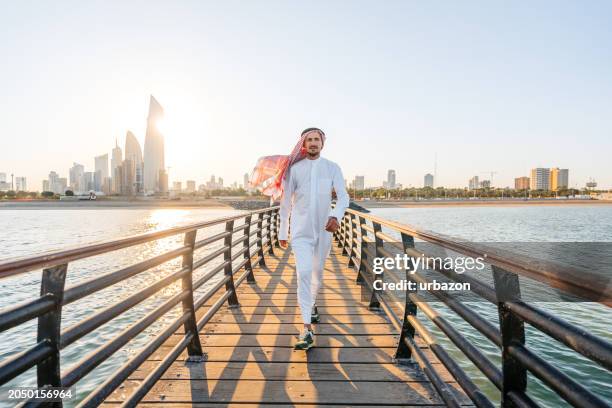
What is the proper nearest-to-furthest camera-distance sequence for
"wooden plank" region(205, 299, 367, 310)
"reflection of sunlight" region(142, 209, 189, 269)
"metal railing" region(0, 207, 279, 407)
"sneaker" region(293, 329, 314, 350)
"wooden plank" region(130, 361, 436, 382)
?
"metal railing" region(0, 207, 279, 407), "wooden plank" region(130, 361, 436, 382), "sneaker" region(293, 329, 314, 350), "wooden plank" region(205, 299, 367, 310), "reflection of sunlight" region(142, 209, 189, 269)

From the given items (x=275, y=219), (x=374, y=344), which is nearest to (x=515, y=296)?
(x=374, y=344)

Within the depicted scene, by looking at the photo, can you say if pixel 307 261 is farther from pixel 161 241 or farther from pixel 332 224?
pixel 161 241

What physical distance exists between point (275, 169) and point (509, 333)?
263 cm

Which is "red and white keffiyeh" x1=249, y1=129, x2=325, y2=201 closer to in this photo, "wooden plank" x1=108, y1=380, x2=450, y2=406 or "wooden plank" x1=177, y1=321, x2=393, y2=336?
"wooden plank" x1=177, y1=321, x2=393, y2=336

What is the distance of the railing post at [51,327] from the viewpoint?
1.56m

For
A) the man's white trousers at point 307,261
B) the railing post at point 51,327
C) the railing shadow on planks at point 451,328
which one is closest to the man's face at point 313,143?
the man's white trousers at point 307,261

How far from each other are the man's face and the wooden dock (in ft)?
5.68

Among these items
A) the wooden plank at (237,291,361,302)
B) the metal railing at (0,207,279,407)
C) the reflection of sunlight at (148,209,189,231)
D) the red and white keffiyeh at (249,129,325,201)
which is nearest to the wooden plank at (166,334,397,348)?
the metal railing at (0,207,279,407)

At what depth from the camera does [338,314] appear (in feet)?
14.8

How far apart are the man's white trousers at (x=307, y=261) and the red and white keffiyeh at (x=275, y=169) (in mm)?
537

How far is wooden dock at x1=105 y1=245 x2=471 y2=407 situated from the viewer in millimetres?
2592

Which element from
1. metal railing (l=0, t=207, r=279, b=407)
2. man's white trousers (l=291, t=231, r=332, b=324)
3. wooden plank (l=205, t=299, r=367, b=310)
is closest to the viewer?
metal railing (l=0, t=207, r=279, b=407)

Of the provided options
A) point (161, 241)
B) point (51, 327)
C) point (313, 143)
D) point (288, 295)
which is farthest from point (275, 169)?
point (161, 241)

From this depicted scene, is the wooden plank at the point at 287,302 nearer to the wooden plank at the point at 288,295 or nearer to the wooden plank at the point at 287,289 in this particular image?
the wooden plank at the point at 288,295
